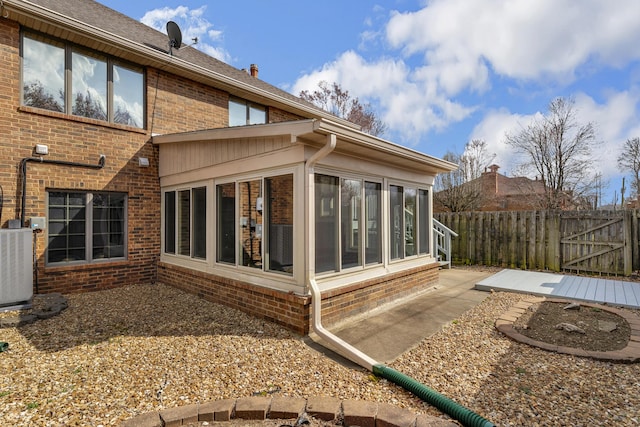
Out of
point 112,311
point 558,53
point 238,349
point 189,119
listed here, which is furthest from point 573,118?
point 112,311

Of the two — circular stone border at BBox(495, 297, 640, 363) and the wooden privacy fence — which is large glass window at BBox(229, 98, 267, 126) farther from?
circular stone border at BBox(495, 297, 640, 363)

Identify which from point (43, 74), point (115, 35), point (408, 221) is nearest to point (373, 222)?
point (408, 221)

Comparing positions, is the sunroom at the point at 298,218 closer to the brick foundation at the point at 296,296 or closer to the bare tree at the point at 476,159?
the brick foundation at the point at 296,296

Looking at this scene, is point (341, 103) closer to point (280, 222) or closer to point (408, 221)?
point (408, 221)

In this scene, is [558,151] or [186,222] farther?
[558,151]

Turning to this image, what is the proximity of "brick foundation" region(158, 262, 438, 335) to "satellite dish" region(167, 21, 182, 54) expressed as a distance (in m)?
5.65

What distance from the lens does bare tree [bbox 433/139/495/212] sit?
17.4 metres

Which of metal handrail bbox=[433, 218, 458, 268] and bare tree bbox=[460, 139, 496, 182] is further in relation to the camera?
bare tree bbox=[460, 139, 496, 182]

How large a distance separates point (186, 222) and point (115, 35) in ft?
12.9

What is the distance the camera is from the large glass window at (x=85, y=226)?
6.29 m

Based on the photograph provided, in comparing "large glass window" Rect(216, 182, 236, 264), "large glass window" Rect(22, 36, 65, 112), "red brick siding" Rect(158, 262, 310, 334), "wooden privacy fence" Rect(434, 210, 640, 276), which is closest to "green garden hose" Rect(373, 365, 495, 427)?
"red brick siding" Rect(158, 262, 310, 334)

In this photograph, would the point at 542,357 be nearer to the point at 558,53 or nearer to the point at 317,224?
the point at 317,224

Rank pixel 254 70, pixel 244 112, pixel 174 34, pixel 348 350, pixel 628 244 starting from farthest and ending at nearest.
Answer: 1. pixel 254 70
2. pixel 244 112
3. pixel 174 34
4. pixel 628 244
5. pixel 348 350

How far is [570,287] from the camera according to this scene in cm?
666
